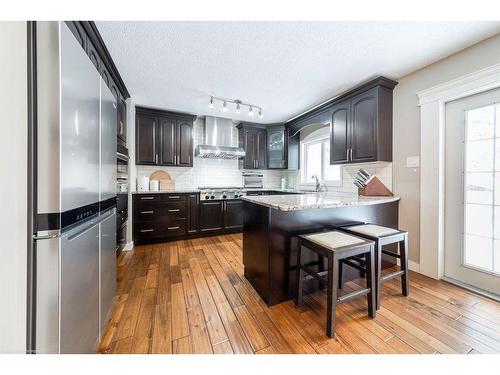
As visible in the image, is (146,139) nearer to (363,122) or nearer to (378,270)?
(363,122)

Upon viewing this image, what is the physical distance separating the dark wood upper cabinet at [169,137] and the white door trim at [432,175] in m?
3.58

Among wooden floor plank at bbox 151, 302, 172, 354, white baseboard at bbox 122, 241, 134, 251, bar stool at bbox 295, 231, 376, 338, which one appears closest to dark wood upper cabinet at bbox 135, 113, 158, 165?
white baseboard at bbox 122, 241, 134, 251

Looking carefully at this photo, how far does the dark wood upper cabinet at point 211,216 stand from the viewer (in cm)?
363

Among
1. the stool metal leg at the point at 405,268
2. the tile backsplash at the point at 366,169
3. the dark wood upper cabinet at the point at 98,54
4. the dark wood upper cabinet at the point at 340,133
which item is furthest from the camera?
the dark wood upper cabinet at the point at 340,133

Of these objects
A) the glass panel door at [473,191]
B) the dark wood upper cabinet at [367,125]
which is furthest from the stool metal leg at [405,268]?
the dark wood upper cabinet at [367,125]

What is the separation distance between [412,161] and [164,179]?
4050mm

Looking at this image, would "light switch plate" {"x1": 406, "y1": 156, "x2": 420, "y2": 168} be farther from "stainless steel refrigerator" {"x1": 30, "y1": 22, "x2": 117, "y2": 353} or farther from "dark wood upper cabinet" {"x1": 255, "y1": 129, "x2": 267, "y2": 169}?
"stainless steel refrigerator" {"x1": 30, "y1": 22, "x2": 117, "y2": 353}

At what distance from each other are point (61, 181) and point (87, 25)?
157 centimetres

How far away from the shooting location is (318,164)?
4.07 m

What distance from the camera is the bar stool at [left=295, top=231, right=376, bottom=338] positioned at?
1.33 m

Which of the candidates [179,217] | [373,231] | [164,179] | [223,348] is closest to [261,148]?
[164,179]

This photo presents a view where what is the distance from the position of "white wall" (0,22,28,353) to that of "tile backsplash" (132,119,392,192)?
2.74 metres

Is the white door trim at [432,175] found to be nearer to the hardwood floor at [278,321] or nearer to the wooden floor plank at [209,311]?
the hardwood floor at [278,321]

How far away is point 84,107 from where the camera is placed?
0.96 m
